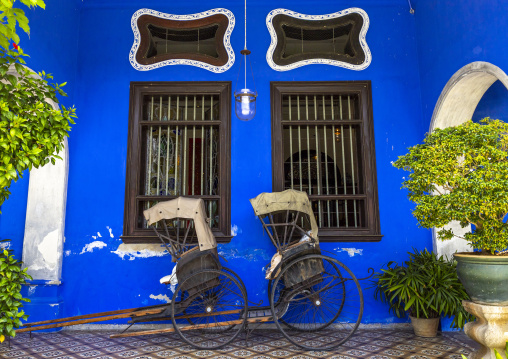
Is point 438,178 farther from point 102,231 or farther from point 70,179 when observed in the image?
point 70,179

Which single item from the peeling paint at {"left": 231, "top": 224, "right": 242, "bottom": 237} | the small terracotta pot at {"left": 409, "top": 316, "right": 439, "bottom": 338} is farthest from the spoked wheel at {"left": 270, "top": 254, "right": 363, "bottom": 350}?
the peeling paint at {"left": 231, "top": 224, "right": 242, "bottom": 237}

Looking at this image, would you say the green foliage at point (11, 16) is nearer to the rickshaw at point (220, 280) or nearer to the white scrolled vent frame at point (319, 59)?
the rickshaw at point (220, 280)

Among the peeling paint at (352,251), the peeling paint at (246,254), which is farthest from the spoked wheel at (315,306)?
the peeling paint at (246,254)

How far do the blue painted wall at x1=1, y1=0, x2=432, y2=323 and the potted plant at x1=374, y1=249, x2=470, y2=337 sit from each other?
1.61ft

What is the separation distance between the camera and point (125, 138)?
5434 millimetres

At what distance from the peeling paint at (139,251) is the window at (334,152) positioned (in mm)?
1734

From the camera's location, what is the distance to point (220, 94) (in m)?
5.51

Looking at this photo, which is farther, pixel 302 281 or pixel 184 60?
pixel 184 60

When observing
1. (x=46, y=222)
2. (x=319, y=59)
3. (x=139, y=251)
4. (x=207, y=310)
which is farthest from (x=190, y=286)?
(x=319, y=59)

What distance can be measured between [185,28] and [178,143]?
172 centimetres

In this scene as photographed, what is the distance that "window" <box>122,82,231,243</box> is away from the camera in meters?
5.36

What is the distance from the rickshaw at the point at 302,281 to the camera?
13.5 ft

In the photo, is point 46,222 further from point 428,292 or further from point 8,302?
point 428,292

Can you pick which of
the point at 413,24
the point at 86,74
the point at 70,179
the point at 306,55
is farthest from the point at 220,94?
the point at 413,24
